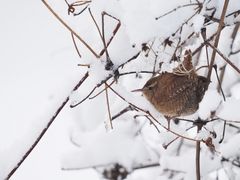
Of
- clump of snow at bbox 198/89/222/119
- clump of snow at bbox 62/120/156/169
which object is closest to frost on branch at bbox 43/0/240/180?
clump of snow at bbox 198/89/222/119

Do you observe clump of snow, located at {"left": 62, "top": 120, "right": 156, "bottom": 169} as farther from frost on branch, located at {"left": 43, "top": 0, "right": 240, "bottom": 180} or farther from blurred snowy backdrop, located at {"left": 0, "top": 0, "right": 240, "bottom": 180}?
frost on branch, located at {"left": 43, "top": 0, "right": 240, "bottom": 180}

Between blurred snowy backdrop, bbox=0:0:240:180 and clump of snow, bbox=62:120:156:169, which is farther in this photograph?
clump of snow, bbox=62:120:156:169

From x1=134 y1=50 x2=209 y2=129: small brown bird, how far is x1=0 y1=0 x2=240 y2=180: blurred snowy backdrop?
3cm

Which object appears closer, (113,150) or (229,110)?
(229,110)

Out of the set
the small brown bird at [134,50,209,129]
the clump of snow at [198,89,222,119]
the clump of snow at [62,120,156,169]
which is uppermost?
the clump of snow at [62,120,156,169]

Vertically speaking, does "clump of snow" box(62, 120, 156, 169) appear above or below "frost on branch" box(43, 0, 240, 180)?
above

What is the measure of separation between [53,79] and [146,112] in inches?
61.4

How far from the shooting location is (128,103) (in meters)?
0.73

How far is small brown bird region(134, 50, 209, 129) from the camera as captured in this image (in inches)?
26.2

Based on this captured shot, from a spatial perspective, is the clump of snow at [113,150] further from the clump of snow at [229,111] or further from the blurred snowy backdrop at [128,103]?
the clump of snow at [229,111]

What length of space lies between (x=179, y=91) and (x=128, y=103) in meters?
0.10

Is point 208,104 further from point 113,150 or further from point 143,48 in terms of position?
point 113,150

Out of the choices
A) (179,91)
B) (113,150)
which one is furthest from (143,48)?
(113,150)

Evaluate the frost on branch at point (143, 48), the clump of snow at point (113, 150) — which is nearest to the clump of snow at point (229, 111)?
the frost on branch at point (143, 48)
